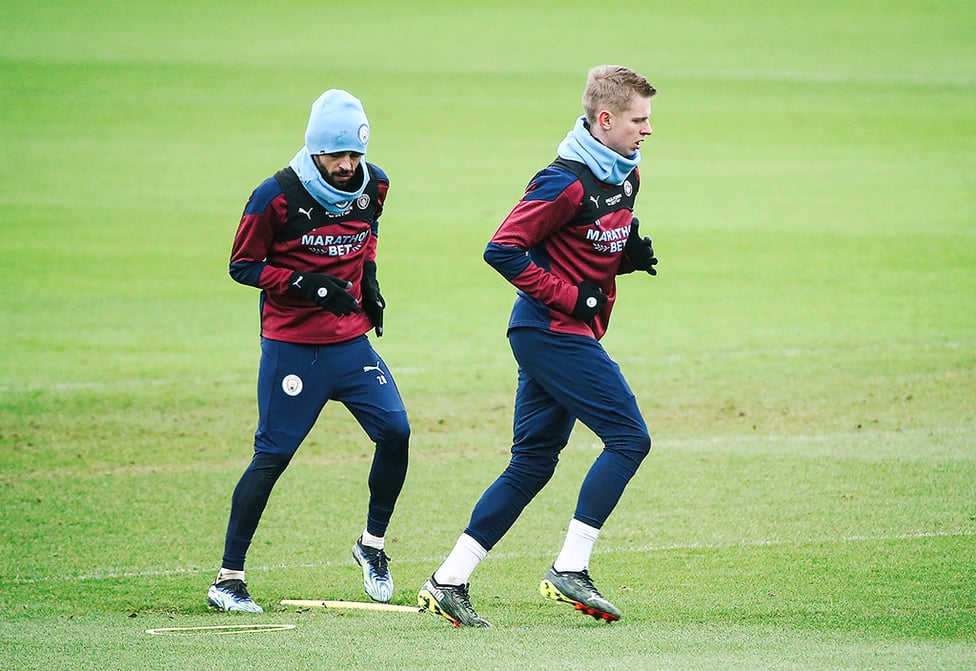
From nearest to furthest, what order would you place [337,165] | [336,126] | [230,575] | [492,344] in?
1. [336,126]
2. [337,165]
3. [230,575]
4. [492,344]

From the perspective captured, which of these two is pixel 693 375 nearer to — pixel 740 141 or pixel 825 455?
pixel 825 455

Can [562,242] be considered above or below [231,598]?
above

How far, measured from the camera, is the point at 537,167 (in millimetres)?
29031

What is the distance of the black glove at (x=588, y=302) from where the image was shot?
6.64 meters

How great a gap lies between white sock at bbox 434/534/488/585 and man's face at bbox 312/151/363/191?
1788 mm

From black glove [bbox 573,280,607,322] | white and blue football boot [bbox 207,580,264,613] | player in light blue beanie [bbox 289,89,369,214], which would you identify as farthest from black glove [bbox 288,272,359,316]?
white and blue football boot [bbox 207,580,264,613]

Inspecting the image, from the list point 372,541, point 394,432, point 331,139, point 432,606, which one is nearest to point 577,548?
point 432,606

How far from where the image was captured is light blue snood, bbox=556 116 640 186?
6680 mm

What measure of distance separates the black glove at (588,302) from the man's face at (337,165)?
4.16ft

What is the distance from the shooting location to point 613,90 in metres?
6.68

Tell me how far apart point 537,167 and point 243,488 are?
2215cm

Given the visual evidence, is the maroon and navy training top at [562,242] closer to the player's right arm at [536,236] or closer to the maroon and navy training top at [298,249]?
the player's right arm at [536,236]

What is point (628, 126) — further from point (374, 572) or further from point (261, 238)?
point (374, 572)

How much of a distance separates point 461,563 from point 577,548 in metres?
0.53
